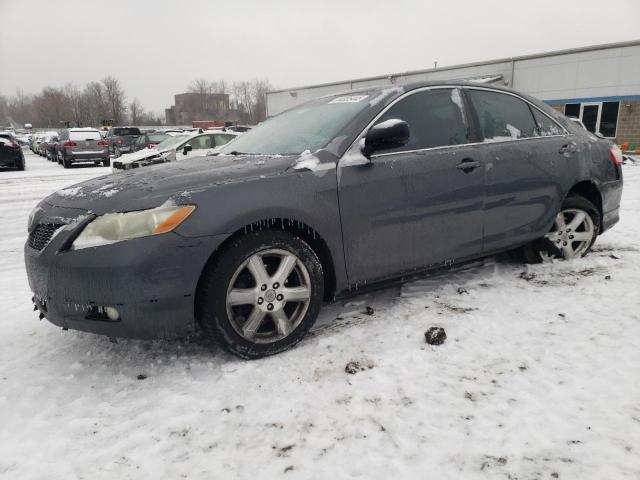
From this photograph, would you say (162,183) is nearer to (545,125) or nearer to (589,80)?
(545,125)

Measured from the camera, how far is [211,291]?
242 cm

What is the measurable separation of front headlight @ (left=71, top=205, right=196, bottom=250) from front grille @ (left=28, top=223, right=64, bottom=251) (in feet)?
0.79

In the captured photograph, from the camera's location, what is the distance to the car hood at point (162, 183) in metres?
2.42

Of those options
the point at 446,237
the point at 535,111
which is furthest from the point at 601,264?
the point at 446,237

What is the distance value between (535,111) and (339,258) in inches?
94.6

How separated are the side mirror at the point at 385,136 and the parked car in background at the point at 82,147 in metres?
18.3

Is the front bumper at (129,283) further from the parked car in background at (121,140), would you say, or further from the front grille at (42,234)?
the parked car in background at (121,140)

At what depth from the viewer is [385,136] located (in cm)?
279

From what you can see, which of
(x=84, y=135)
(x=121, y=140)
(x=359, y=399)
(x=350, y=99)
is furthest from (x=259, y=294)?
(x=121, y=140)

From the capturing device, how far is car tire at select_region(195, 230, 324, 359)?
8.02 ft

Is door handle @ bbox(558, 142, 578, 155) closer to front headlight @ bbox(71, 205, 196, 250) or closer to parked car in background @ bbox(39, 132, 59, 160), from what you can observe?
front headlight @ bbox(71, 205, 196, 250)

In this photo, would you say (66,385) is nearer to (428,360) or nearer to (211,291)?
(211,291)

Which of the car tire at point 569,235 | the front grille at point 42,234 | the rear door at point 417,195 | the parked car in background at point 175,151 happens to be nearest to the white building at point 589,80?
the parked car in background at point 175,151

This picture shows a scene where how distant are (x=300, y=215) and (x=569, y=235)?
8.94 ft
